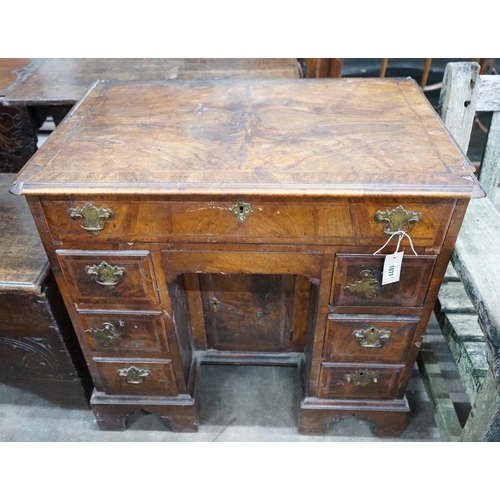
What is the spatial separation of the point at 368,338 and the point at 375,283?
0.73ft

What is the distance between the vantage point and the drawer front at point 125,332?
4.51 feet

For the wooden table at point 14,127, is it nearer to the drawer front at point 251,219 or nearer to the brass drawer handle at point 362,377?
the drawer front at point 251,219

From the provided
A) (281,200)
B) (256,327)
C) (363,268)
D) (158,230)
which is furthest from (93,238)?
(256,327)

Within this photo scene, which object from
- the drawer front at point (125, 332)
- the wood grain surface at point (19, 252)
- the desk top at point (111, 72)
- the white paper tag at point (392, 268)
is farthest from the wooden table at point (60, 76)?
the white paper tag at point (392, 268)

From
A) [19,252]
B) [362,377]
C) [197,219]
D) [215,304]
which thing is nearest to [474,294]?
[362,377]

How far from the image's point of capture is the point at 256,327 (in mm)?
1793

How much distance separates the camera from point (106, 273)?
1249 millimetres

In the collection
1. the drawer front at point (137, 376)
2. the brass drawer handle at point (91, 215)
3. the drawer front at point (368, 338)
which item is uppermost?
the brass drawer handle at point (91, 215)

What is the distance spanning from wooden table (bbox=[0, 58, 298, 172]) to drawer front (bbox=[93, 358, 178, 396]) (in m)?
1.02

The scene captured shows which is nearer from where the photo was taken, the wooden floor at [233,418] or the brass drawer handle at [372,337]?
the brass drawer handle at [372,337]

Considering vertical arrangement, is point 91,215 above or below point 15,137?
above

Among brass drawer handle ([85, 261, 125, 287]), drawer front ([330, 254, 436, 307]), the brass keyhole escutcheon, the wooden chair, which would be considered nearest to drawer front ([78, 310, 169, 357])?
brass drawer handle ([85, 261, 125, 287])

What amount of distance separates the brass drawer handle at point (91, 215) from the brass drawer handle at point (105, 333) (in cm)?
38

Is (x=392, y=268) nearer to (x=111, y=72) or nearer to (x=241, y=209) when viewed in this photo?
(x=241, y=209)
